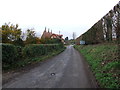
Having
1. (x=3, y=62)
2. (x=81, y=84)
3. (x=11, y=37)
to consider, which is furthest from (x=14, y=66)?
(x=11, y=37)

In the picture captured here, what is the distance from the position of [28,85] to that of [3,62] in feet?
13.2

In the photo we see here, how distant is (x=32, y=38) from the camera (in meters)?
25.4

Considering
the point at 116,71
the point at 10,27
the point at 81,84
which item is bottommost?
the point at 81,84

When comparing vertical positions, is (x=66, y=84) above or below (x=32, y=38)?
below

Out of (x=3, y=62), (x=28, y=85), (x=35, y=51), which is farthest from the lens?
(x=35, y=51)

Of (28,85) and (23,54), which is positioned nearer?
(28,85)

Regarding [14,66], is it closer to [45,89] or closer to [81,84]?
[45,89]

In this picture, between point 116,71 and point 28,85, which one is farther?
point 116,71

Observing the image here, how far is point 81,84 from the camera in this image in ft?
15.2

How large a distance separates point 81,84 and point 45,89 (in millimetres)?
1702

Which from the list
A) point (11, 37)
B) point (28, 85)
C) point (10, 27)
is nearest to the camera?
point (28, 85)

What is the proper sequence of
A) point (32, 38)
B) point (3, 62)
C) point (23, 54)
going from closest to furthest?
point (3, 62) < point (23, 54) < point (32, 38)

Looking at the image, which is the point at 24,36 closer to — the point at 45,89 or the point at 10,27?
the point at 10,27

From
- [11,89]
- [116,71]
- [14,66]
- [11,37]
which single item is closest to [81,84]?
[116,71]
